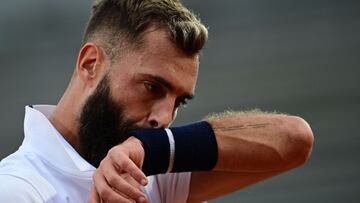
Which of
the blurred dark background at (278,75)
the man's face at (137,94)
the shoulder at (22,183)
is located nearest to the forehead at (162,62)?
the man's face at (137,94)

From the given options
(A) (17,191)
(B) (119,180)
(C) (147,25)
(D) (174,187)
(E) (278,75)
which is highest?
(C) (147,25)

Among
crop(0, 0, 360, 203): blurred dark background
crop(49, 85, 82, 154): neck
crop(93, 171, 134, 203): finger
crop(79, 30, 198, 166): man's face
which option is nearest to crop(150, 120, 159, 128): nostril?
crop(79, 30, 198, 166): man's face

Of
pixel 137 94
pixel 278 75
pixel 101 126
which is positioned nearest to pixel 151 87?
pixel 137 94

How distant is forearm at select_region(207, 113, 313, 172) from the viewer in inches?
Answer: 66.4

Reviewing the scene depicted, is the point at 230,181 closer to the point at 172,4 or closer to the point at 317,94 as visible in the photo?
the point at 172,4

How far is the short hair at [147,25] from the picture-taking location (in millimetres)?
1927

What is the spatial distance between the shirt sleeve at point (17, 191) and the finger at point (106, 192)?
0.22m

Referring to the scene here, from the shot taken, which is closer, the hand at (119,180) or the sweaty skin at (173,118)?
the hand at (119,180)

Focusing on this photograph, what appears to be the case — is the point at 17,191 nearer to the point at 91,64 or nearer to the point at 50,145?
the point at 50,145

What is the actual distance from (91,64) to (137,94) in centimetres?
23

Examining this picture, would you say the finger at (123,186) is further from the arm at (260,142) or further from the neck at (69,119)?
the neck at (69,119)

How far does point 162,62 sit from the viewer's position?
188 cm

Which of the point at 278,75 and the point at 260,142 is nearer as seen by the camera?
the point at 260,142

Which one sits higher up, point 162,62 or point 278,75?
point 162,62
